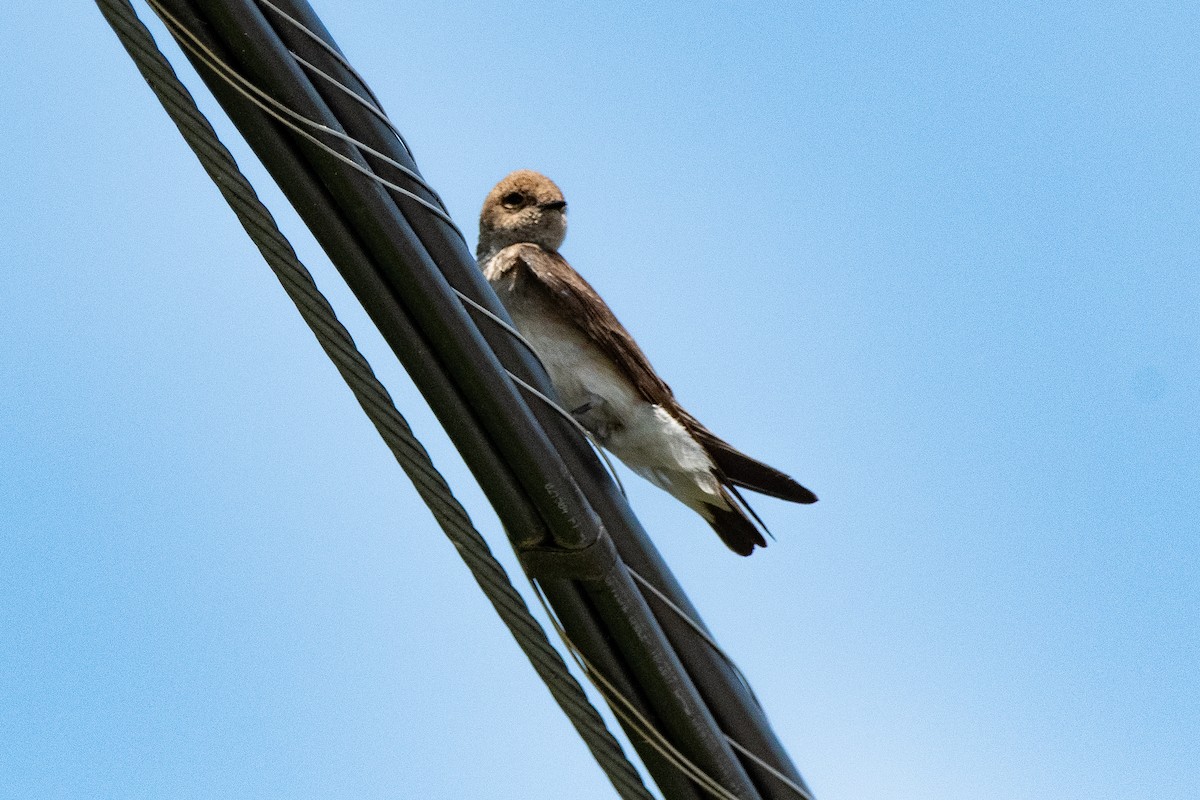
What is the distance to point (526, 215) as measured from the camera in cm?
699

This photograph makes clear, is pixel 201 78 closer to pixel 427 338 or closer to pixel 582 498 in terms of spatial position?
pixel 427 338

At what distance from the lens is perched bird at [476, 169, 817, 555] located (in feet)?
20.0

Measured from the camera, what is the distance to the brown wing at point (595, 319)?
20.0 feet

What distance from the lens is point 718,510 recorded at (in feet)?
20.6

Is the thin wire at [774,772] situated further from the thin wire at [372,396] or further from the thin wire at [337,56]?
the thin wire at [337,56]

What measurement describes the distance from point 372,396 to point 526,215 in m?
4.00


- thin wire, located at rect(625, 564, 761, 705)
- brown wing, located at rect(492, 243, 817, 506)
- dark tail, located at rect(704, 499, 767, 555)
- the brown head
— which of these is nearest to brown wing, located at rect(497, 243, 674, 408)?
brown wing, located at rect(492, 243, 817, 506)

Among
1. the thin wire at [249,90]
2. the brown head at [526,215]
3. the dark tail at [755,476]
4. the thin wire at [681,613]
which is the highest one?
the brown head at [526,215]

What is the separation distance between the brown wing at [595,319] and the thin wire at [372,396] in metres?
2.98

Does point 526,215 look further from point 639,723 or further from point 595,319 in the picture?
point 639,723

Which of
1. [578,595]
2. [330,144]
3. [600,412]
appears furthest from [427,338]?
[600,412]

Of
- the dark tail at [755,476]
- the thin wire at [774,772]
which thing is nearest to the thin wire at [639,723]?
the thin wire at [774,772]

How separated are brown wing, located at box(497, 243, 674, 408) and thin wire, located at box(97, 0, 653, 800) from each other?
9.78 ft

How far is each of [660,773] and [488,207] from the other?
4193 millimetres
